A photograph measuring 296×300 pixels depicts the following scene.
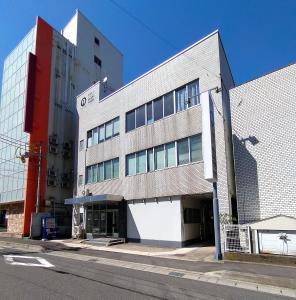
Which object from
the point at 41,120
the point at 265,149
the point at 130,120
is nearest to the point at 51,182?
the point at 41,120

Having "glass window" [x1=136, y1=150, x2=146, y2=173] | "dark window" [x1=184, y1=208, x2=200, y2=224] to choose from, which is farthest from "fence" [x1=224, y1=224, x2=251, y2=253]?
"glass window" [x1=136, y1=150, x2=146, y2=173]

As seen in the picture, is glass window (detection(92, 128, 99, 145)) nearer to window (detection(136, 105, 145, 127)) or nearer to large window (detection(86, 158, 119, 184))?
large window (detection(86, 158, 119, 184))

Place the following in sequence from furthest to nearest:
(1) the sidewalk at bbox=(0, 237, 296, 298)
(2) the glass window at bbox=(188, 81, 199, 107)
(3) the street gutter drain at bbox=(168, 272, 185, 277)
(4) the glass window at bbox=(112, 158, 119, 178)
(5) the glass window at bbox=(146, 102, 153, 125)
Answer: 1. (4) the glass window at bbox=(112, 158, 119, 178)
2. (5) the glass window at bbox=(146, 102, 153, 125)
3. (2) the glass window at bbox=(188, 81, 199, 107)
4. (3) the street gutter drain at bbox=(168, 272, 185, 277)
5. (1) the sidewalk at bbox=(0, 237, 296, 298)

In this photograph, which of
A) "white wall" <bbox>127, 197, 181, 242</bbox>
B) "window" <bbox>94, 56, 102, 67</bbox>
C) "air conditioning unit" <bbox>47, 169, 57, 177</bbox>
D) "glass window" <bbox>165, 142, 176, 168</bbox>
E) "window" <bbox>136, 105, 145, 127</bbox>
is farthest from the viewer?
"window" <bbox>94, 56, 102, 67</bbox>

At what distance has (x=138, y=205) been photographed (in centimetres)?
2317

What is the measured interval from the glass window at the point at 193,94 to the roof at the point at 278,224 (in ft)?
28.7

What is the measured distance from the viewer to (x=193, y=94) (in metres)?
20.6

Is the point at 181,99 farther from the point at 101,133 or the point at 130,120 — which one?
the point at 101,133

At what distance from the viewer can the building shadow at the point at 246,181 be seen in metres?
16.5

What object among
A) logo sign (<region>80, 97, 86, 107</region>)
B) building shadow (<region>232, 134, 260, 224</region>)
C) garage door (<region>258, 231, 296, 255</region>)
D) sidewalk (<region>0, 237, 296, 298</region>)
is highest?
logo sign (<region>80, 97, 86, 107</region>)

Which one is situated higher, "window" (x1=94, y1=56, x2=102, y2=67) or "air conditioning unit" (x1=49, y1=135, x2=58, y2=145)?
"window" (x1=94, y1=56, x2=102, y2=67)

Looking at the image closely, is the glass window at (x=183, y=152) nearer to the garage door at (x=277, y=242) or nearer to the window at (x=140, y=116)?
the window at (x=140, y=116)

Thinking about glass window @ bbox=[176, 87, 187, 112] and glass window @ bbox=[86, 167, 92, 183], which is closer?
glass window @ bbox=[176, 87, 187, 112]

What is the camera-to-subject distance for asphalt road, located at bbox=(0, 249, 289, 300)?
26.2 ft
